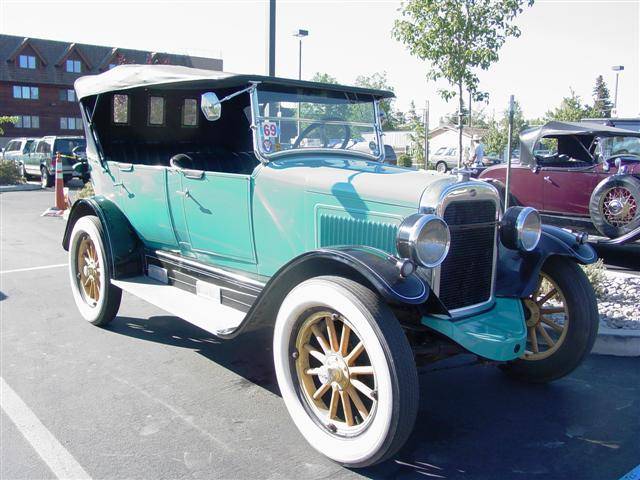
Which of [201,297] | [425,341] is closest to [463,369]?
[425,341]

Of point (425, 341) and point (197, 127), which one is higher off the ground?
point (197, 127)

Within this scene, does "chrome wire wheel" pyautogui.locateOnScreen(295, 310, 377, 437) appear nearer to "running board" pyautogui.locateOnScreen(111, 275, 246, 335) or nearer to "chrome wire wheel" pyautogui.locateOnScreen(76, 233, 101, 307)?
"running board" pyautogui.locateOnScreen(111, 275, 246, 335)

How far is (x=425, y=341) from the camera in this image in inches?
130

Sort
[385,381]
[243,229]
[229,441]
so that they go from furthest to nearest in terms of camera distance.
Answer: [243,229] → [229,441] → [385,381]

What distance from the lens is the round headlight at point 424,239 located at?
2.89 m

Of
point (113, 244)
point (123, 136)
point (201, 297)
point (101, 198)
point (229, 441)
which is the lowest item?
point (229, 441)

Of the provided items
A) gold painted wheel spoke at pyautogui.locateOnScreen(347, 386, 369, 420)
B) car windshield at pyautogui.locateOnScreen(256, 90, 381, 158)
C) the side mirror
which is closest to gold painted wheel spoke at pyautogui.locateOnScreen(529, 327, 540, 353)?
gold painted wheel spoke at pyautogui.locateOnScreen(347, 386, 369, 420)

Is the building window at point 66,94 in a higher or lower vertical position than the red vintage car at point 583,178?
higher

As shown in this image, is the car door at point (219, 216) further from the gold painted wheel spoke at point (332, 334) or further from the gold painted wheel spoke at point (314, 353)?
the gold painted wheel spoke at point (332, 334)

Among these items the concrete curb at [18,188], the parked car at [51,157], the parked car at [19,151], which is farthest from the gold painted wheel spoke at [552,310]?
the parked car at [19,151]

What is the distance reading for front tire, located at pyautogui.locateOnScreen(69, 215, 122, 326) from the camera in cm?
486

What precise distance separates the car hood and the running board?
3.06ft

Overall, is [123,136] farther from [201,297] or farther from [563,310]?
[563,310]

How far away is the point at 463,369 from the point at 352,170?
1.67 metres
